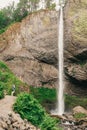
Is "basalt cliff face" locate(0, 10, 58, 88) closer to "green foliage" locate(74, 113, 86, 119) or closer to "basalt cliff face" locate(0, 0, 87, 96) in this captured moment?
"basalt cliff face" locate(0, 0, 87, 96)

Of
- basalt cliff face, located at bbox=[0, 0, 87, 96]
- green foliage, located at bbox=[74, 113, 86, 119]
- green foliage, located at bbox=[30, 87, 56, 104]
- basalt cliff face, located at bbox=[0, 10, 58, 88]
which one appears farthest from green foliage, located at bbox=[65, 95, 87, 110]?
green foliage, located at bbox=[74, 113, 86, 119]

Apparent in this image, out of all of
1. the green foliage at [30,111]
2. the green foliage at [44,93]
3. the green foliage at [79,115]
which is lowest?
the green foliage at [79,115]

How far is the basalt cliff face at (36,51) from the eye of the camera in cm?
4269

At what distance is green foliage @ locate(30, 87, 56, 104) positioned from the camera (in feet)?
138

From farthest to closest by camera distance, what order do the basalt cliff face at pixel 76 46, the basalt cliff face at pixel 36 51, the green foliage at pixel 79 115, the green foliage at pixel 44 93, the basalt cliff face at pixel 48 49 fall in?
1. the basalt cliff face at pixel 36 51
2. the green foliage at pixel 44 93
3. the basalt cliff face at pixel 48 49
4. the basalt cliff face at pixel 76 46
5. the green foliage at pixel 79 115

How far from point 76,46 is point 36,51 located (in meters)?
4.73

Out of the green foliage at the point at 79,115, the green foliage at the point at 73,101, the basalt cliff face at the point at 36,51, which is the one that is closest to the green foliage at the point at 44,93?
the basalt cliff face at the point at 36,51

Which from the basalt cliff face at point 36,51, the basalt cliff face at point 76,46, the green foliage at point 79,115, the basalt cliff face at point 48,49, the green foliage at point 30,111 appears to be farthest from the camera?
the basalt cliff face at point 36,51

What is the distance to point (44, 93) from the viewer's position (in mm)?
42438

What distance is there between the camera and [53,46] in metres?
42.6

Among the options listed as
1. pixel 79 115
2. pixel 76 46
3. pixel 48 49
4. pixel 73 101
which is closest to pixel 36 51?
pixel 48 49

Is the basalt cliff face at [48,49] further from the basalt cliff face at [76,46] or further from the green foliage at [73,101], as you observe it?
the green foliage at [73,101]

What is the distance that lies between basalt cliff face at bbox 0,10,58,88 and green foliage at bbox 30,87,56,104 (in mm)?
643

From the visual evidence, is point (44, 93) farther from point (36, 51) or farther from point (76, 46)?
point (76, 46)
